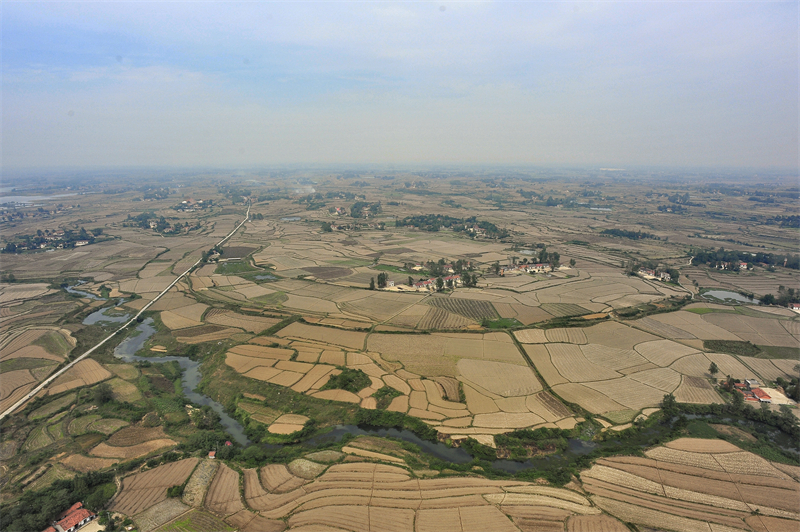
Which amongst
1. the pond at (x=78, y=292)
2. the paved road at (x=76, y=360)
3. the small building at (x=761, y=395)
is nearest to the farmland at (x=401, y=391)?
the paved road at (x=76, y=360)

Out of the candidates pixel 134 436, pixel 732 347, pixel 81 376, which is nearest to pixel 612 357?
pixel 732 347

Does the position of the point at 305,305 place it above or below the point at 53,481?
above

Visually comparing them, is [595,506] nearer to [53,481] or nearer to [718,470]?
[718,470]

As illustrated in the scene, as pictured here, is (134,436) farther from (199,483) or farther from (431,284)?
(431,284)

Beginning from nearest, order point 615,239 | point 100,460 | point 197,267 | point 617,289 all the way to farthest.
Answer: point 100,460
point 617,289
point 197,267
point 615,239

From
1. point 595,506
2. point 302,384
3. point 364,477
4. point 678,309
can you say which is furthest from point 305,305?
point 678,309

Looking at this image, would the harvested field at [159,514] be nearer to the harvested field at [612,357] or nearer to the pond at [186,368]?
the pond at [186,368]
